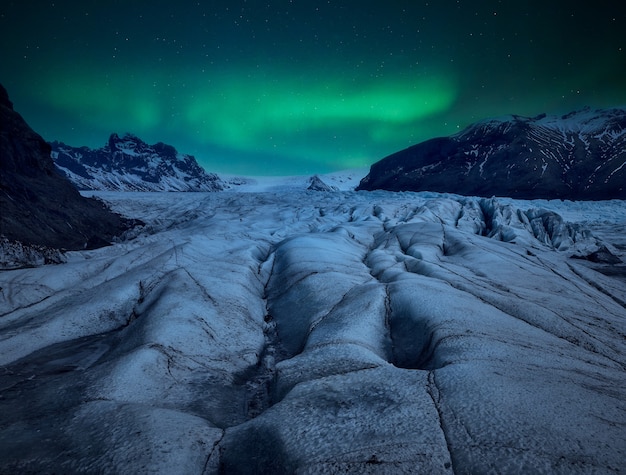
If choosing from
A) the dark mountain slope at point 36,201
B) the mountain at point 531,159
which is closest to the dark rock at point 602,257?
the dark mountain slope at point 36,201

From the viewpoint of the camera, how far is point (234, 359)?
7.98 meters

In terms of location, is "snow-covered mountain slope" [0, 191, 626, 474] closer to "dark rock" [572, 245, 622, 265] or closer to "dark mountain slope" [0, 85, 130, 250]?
"dark rock" [572, 245, 622, 265]

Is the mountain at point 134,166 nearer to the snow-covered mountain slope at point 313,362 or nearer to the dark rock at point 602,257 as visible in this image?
the snow-covered mountain slope at point 313,362

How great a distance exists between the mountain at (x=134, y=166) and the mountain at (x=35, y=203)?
4706 inches

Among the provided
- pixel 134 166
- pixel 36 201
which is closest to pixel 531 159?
pixel 36 201

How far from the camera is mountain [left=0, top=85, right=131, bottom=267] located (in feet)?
50.6

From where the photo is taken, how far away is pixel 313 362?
6109 mm

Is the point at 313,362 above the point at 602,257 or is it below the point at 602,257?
above

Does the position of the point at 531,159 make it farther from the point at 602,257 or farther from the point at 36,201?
the point at 36,201

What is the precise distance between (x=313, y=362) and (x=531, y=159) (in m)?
88.8

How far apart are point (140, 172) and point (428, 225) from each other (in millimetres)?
175638

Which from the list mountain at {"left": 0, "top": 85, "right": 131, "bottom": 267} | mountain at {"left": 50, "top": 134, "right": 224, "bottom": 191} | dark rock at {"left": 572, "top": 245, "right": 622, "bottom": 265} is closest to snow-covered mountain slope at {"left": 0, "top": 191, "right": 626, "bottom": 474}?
dark rock at {"left": 572, "top": 245, "right": 622, "bottom": 265}

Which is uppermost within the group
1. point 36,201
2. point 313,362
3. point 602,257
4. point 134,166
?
point 134,166

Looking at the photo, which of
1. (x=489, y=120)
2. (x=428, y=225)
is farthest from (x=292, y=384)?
(x=489, y=120)
